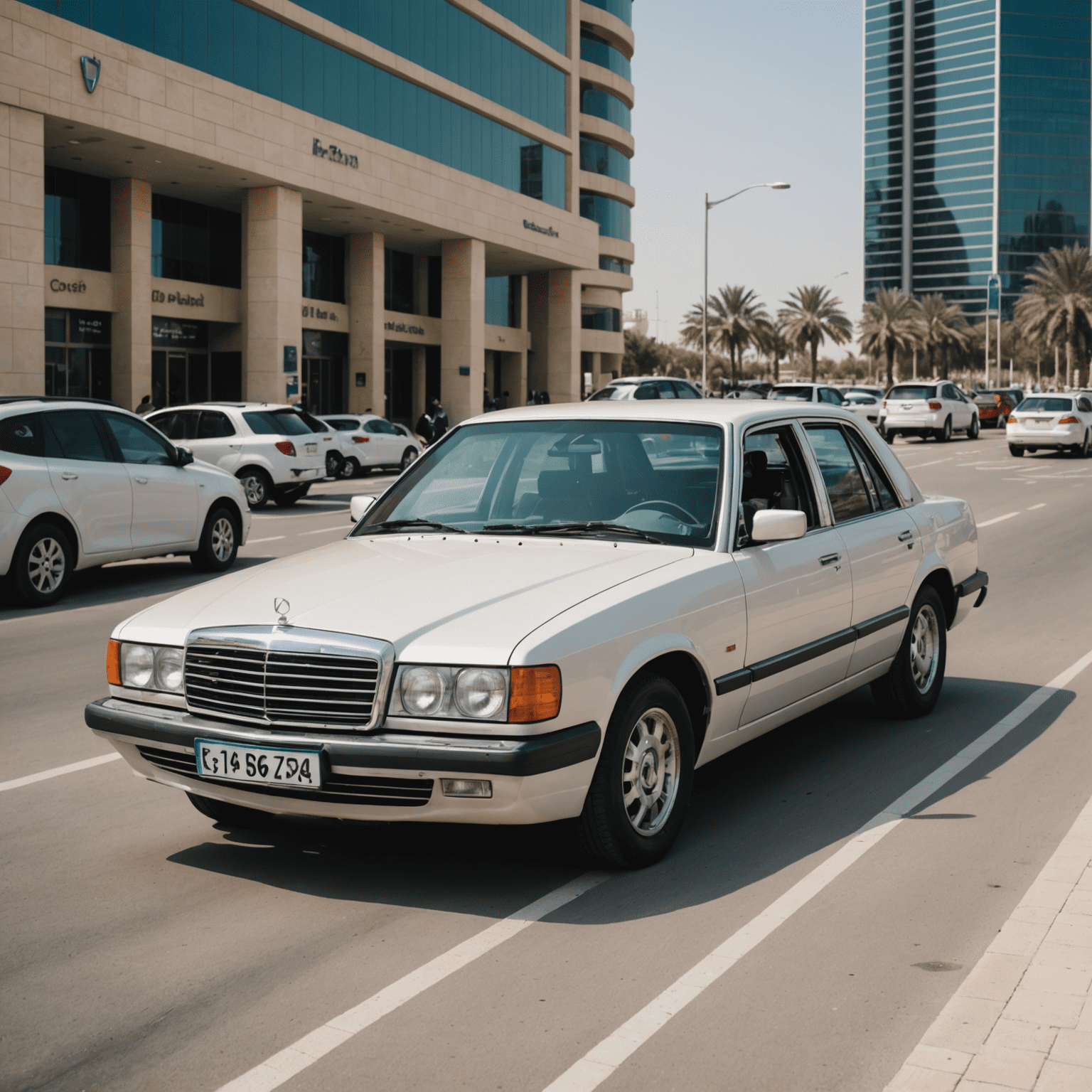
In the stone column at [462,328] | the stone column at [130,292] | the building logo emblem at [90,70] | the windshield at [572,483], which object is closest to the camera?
the windshield at [572,483]

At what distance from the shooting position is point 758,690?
5184 millimetres

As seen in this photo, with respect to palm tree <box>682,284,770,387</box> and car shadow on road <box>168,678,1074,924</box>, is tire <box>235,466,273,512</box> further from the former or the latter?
palm tree <box>682,284,770,387</box>

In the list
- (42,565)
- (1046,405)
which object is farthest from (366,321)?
(42,565)

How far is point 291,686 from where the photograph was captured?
13.7ft

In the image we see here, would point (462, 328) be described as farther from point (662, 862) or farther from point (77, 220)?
point (662, 862)

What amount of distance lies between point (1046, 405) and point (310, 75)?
2266 centimetres

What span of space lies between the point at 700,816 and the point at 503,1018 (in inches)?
76.9

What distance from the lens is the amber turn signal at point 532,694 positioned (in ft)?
13.2

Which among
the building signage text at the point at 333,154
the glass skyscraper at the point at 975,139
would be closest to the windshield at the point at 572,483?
the building signage text at the point at 333,154

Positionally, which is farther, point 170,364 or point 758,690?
point 170,364

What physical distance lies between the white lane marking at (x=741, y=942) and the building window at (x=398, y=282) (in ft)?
150

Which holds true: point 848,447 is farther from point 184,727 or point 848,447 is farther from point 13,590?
point 13,590

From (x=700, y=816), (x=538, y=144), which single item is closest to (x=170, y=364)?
(x=538, y=144)

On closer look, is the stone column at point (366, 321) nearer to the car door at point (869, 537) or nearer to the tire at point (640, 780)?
the car door at point (869, 537)
